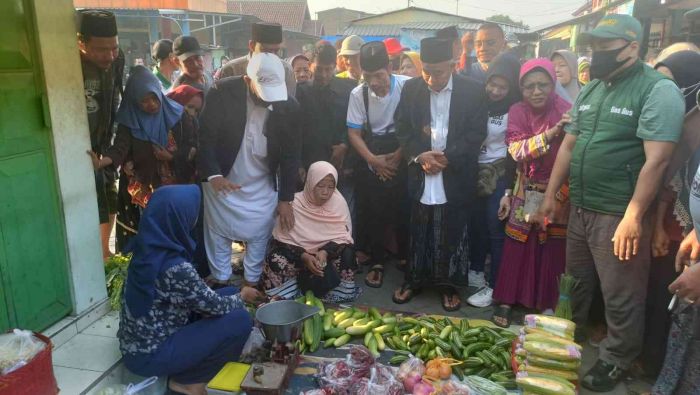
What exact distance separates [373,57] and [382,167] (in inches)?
39.4

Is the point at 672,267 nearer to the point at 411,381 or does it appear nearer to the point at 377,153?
the point at 411,381

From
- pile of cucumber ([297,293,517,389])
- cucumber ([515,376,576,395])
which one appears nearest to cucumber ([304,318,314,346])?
pile of cucumber ([297,293,517,389])

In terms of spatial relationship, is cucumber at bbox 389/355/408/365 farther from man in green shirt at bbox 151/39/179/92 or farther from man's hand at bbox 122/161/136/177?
man in green shirt at bbox 151/39/179/92

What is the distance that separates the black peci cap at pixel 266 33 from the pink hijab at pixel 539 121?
246 cm

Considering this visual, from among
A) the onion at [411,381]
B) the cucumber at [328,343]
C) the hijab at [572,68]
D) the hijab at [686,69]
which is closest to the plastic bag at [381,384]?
the onion at [411,381]

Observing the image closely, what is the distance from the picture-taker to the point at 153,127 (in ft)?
13.0

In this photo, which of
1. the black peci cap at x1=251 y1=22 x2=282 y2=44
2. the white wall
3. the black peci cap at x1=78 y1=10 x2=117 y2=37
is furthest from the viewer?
the black peci cap at x1=251 y1=22 x2=282 y2=44

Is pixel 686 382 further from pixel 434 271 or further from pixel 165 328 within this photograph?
pixel 165 328

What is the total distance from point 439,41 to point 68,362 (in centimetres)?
349

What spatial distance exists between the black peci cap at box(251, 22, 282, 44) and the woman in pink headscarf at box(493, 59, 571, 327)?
96.8 inches

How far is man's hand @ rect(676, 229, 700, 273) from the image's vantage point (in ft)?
8.09

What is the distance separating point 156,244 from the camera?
2.68 m

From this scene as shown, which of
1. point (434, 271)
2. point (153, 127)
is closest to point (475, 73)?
point (434, 271)

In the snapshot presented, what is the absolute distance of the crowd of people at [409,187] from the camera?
287 cm
